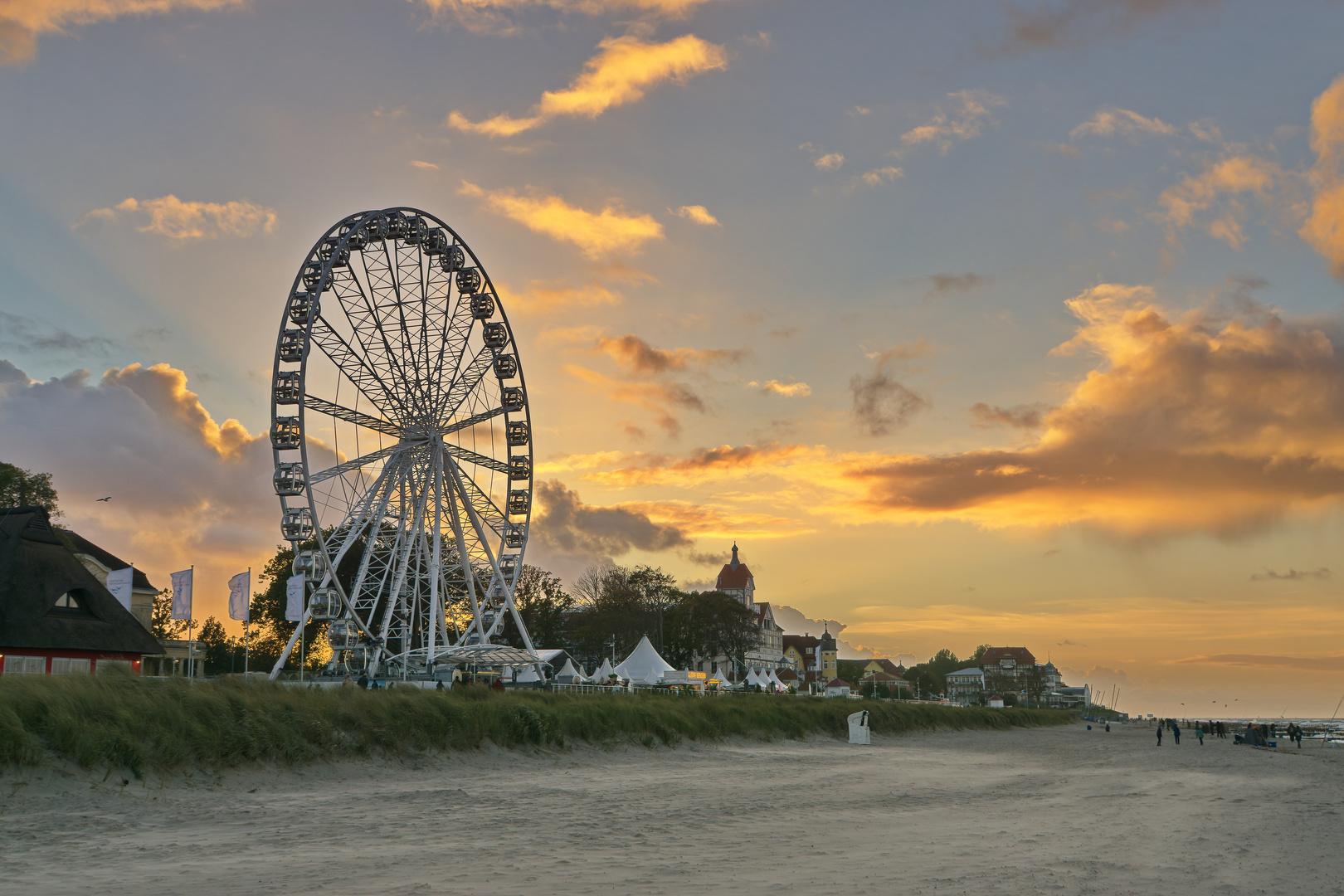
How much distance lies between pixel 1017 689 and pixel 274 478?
164867 millimetres

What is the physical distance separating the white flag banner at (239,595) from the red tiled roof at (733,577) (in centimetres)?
12654

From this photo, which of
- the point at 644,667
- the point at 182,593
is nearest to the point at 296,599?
the point at 182,593

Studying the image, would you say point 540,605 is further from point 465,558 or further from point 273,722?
point 273,722

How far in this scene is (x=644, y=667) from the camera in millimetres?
63562

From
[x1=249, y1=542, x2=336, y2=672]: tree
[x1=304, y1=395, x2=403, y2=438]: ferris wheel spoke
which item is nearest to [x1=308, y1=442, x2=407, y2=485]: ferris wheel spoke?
[x1=304, y1=395, x2=403, y2=438]: ferris wheel spoke

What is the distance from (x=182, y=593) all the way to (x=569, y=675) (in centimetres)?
2978

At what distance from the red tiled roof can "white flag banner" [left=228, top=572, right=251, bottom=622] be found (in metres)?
127

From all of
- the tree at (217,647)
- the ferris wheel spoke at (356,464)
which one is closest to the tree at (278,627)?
the tree at (217,647)

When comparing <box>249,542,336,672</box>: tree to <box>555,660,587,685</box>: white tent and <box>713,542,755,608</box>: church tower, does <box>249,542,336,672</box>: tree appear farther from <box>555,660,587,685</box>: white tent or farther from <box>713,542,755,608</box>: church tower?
<box>713,542,755,608</box>: church tower

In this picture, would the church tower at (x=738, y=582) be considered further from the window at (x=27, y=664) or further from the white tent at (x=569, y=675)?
the window at (x=27, y=664)

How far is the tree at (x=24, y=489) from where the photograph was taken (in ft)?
191

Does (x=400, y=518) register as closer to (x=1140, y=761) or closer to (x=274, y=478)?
(x=274, y=478)

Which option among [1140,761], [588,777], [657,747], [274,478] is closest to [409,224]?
[274,478]

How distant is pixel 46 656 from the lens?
105 ft
